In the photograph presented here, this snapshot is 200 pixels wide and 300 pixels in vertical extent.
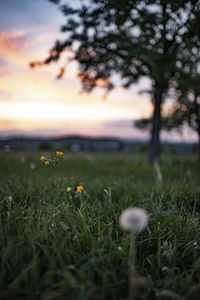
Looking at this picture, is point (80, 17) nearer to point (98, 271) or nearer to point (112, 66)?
point (112, 66)

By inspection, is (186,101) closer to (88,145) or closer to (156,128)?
(156,128)

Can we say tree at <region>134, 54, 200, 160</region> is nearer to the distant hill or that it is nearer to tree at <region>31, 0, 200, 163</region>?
tree at <region>31, 0, 200, 163</region>

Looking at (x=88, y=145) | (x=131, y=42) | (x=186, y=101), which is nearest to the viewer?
(x=131, y=42)

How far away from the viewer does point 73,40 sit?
641 cm

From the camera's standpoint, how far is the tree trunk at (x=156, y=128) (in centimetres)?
745

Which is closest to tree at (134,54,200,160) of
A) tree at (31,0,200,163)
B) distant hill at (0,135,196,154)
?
tree at (31,0,200,163)

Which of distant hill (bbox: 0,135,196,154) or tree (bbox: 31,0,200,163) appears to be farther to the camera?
distant hill (bbox: 0,135,196,154)

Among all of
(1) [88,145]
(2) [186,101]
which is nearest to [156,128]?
(2) [186,101]

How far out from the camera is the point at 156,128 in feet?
25.0

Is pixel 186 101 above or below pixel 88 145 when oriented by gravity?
above

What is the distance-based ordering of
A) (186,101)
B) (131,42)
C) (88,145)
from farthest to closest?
(88,145)
(186,101)
(131,42)

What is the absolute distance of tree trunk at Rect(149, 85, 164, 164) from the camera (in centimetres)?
745

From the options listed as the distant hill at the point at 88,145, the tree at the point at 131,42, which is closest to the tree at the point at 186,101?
the tree at the point at 131,42

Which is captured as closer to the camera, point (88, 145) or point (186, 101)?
point (186, 101)
